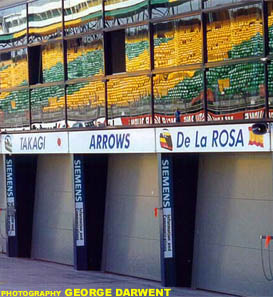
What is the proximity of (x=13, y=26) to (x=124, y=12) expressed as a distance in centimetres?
492

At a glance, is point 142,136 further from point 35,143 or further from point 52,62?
point 35,143

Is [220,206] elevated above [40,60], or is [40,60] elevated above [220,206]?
[40,60]

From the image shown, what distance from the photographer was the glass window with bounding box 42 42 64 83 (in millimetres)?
22641

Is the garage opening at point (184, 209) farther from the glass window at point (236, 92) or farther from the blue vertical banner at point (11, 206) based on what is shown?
the blue vertical banner at point (11, 206)

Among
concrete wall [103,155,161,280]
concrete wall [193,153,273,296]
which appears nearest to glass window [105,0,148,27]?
concrete wall [103,155,161,280]

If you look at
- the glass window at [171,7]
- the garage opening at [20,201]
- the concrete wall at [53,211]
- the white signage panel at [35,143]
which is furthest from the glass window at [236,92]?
the garage opening at [20,201]

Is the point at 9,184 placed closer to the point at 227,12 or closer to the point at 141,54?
the point at 141,54

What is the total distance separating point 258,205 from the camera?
1794 cm

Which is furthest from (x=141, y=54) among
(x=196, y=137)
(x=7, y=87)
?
(x=7, y=87)

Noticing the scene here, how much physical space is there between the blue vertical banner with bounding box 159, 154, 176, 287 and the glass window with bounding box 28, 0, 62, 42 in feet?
16.2

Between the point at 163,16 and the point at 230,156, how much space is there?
3.03 metres

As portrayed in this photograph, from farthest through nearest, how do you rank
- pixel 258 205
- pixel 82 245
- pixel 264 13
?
pixel 82 245 < pixel 258 205 < pixel 264 13

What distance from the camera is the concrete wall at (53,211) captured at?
2357 cm

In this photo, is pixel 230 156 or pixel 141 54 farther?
pixel 141 54
